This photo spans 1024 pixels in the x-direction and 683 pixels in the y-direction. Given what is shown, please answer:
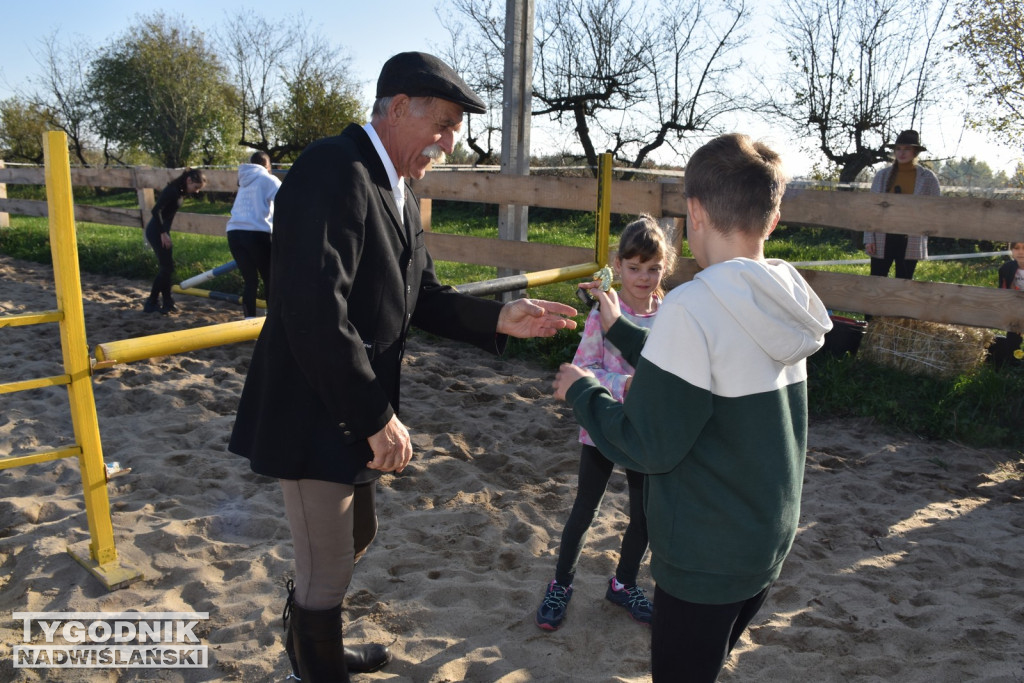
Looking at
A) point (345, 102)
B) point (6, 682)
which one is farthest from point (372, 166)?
point (345, 102)

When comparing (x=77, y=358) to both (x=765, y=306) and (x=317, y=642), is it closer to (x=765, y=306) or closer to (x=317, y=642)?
(x=317, y=642)

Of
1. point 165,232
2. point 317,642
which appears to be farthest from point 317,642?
point 165,232

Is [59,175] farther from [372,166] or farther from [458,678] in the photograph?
[458,678]

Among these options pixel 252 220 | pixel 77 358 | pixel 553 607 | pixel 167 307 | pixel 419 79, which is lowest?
pixel 553 607

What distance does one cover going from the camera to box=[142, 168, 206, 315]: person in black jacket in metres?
7.63

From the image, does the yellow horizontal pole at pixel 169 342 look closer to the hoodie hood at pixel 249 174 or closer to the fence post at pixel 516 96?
the hoodie hood at pixel 249 174

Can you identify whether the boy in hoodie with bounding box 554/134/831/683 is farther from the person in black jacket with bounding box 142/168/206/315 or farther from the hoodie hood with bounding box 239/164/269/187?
the person in black jacket with bounding box 142/168/206/315

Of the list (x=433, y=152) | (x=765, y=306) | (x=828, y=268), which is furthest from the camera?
(x=828, y=268)

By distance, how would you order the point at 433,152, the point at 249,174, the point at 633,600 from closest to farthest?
1. the point at 433,152
2. the point at 633,600
3. the point at 249,174

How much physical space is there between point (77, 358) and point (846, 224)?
4.76m

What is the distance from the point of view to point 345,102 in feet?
84.4

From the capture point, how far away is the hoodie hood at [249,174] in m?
6.81

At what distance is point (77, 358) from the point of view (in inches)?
109

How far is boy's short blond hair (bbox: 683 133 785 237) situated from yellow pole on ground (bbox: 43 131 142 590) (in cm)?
211
